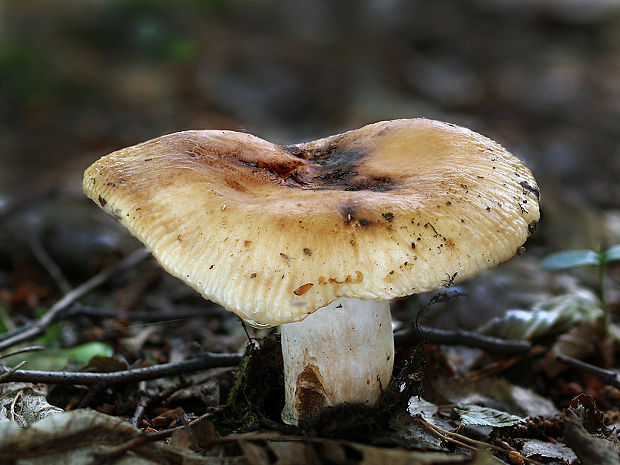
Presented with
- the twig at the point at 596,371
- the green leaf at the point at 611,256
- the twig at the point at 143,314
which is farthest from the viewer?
the twig at the point at 143,314

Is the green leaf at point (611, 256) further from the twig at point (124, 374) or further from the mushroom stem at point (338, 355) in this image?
the twig at point (124, 374)

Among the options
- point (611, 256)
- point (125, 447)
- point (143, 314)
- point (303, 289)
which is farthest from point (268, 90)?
point (125, 447)

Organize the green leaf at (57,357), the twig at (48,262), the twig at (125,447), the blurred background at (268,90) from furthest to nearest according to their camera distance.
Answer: the blurred background at (268,90) → the twig at (48,262) → the green leaf at (57,357) → the twig at (125,447)

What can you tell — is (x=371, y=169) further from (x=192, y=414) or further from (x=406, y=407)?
(x=192, y=414)

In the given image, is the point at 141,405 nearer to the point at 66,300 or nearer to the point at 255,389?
the point at 255,389

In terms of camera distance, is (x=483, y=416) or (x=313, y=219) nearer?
(x=313, y=219)

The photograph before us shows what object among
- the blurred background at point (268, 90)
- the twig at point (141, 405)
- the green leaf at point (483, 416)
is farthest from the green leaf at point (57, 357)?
the green leaf at point (483, 416)

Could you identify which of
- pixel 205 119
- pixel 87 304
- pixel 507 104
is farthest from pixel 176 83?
pixel 87 304
